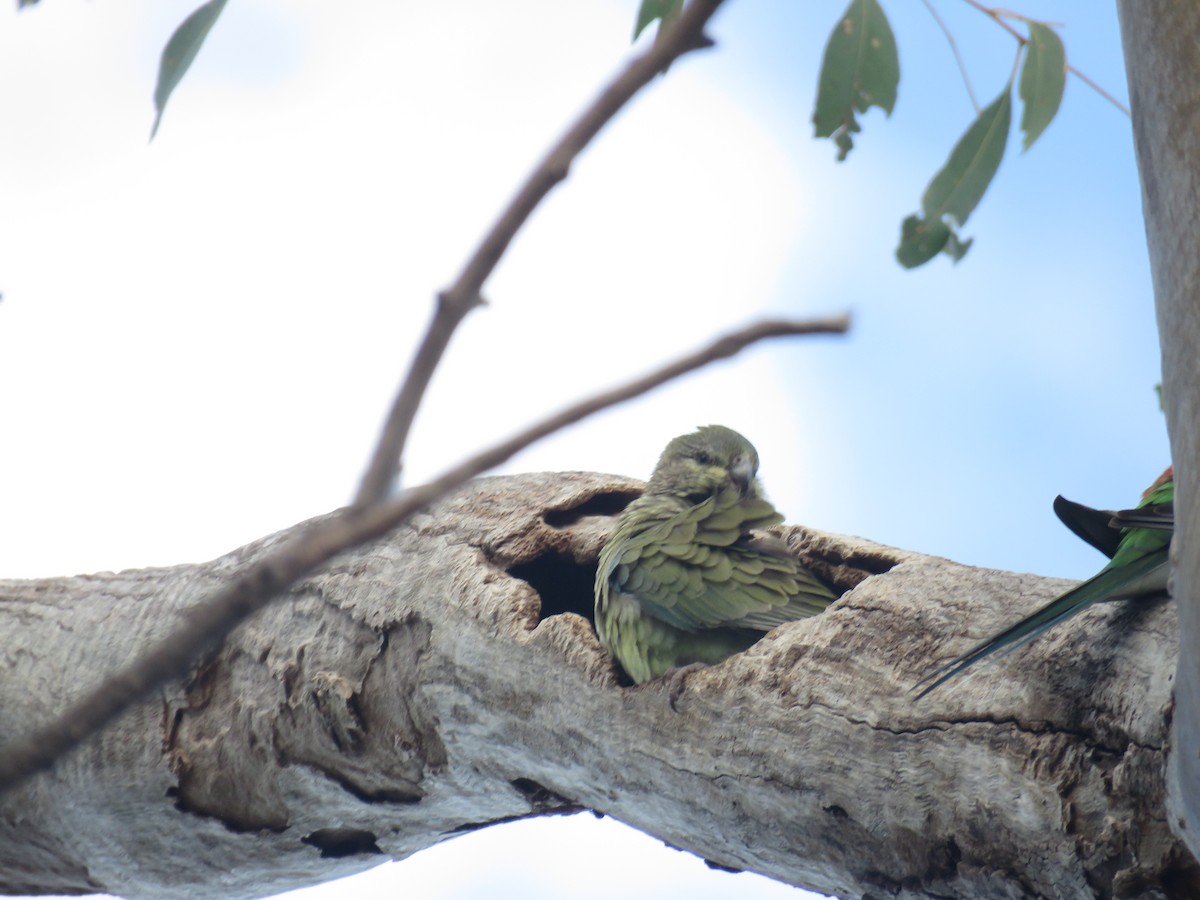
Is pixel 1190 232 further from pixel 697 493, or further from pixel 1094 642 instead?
pixel 697 493

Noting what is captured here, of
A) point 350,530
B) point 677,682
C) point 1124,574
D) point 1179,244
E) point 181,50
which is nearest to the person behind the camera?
point 350,530

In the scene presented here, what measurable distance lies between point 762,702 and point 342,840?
1700 millimetres

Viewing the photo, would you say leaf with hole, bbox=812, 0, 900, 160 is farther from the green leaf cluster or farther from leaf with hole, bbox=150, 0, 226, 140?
leaf with hole, bbox=150, 0, 226, 140

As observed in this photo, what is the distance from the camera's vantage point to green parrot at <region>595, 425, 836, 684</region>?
119 inches

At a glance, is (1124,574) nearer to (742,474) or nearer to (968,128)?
(968,128)

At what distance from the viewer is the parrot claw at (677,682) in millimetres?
2740

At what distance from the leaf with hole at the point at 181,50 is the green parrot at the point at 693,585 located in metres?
1.78

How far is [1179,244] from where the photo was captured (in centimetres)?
144

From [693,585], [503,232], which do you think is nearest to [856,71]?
[693,585]

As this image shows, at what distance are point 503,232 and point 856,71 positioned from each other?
8.15 ft

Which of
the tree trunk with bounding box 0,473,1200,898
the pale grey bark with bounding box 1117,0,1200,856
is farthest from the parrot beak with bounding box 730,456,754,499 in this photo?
the pale grey bark with bounding box 1117,0,1200,856

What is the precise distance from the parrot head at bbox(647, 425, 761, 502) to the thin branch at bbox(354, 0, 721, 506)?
10.2ft

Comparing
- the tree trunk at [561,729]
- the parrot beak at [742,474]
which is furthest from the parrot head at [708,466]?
the tree trunk at [561,729]

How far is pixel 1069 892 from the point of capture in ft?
6.68
